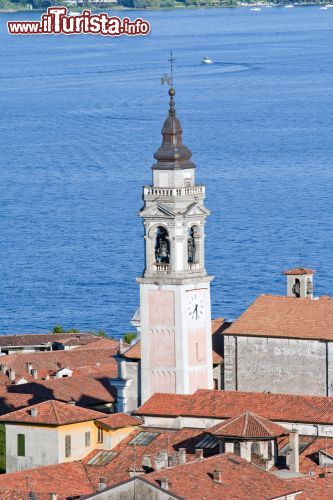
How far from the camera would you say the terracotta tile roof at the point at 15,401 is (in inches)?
2454

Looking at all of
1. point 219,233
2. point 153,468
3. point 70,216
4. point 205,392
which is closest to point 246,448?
point 153,468

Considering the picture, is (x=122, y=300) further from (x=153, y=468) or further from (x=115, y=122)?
(x=115, y=122)

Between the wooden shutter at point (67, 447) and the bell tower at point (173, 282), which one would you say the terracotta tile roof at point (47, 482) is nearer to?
the wooden shutter at point (67, 447)

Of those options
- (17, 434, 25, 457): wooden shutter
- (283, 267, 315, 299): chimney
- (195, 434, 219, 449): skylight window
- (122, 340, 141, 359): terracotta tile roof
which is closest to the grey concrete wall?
(122, 340, 141, 359): terracotta tile roof

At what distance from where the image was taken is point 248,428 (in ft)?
169

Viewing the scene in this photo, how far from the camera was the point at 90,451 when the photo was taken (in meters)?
55.2

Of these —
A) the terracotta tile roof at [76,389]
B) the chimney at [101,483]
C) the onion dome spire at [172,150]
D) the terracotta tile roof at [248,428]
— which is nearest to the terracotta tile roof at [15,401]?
the terracotta tile roof at [76,389]

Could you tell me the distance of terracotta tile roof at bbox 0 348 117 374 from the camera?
76688 millimetres

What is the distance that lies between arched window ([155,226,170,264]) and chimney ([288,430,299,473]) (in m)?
9.22

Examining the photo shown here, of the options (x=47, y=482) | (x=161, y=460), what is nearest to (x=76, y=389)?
(x=47, y=482)

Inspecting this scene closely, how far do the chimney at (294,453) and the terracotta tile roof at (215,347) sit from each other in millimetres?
10484

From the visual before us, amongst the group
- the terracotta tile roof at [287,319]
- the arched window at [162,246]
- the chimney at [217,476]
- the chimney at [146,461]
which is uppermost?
the arched window at [162,246]

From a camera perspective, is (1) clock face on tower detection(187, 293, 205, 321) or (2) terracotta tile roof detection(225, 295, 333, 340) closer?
(1) clock face on tower detection(187, 293, 205, 321)

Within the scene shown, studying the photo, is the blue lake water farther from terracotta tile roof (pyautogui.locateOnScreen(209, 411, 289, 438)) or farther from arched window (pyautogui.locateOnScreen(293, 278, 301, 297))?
terracotta tile roof (pyautogui.locateOnScreen(209, 411, 289, 438))
